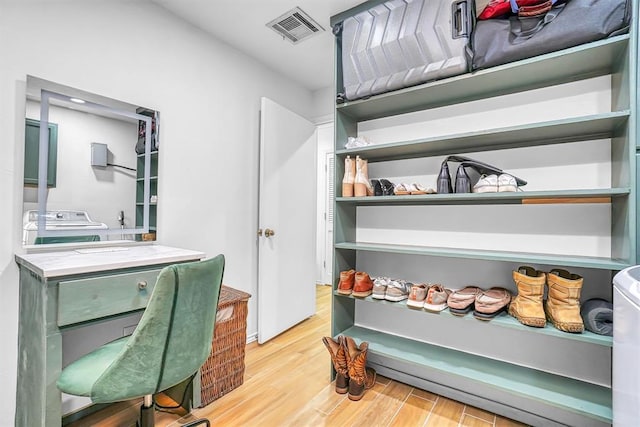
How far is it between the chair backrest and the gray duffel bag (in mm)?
1631

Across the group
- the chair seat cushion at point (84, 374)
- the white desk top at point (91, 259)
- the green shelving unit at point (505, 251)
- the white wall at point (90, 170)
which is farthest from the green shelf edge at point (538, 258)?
the white wall at point (90, 170)

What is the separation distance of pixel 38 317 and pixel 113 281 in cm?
27

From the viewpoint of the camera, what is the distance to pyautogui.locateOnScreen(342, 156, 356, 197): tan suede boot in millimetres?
1973

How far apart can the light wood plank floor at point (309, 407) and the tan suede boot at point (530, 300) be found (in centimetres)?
63

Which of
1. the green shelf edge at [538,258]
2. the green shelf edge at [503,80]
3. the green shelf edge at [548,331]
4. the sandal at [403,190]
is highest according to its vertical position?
the green shelf edge at [503,80]

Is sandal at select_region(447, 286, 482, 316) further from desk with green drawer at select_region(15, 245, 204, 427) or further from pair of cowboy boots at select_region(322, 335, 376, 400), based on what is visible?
desk with green drawer at select_region(15, 245, 204, 427)

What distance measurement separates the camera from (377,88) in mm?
1818

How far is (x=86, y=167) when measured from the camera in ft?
5.40

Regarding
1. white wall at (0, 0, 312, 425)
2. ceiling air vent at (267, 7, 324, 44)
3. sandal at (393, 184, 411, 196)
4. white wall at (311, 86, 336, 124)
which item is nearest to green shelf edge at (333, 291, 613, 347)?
sandal at (393, 184, 411, 196)

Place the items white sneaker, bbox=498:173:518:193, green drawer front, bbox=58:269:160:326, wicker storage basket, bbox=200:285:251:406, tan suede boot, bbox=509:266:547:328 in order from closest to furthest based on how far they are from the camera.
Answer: green drawer front, bbox=58:269:160:326 < tan suede boot, bbox=509:266:547:328 < white sneaker, bbox=498:173:518:193 < wicker storage basket, bbox=200:285:251:406

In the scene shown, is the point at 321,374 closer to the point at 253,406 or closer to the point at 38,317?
the point at 253,406

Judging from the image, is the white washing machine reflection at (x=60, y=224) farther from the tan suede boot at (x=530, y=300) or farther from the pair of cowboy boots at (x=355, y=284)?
the tan suede boot at (x=530, y=300)

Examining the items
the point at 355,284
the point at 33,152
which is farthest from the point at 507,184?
the point at 33,152

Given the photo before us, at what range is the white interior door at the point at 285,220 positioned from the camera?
2.52 metres
